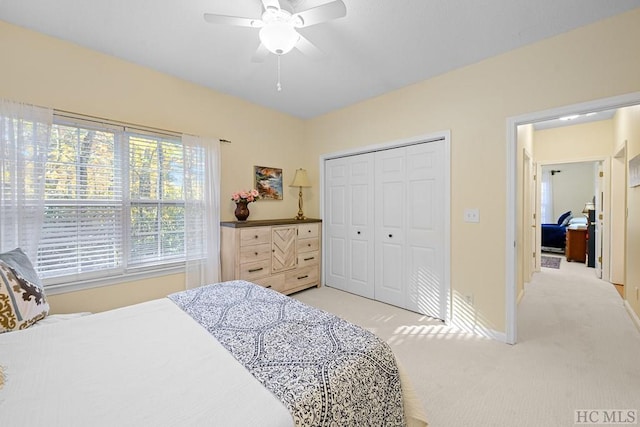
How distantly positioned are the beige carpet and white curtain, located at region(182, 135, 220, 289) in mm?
1355

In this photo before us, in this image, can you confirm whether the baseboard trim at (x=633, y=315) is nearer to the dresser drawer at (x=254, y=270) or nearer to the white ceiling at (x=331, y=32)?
the white ceiling at (x=331, y=32)

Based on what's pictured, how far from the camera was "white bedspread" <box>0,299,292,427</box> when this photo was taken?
75cm

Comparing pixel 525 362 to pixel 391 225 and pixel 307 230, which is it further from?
pixel 307 230

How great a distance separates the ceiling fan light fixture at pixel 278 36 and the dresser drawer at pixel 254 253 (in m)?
2.02

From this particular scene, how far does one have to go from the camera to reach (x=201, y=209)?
9.57ft

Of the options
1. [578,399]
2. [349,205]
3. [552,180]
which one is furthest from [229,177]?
[552,180]

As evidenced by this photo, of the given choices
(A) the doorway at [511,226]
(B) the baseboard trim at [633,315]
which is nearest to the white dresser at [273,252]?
(A) the doorway at [511,226]

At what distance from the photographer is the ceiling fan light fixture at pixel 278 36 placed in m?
1.61

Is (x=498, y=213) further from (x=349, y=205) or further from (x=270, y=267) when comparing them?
(x=270, y=267)

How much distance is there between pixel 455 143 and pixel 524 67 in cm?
77

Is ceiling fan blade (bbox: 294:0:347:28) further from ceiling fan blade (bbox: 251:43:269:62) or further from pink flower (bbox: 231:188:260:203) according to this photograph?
pink flower (bbox: 231:188:260:203)

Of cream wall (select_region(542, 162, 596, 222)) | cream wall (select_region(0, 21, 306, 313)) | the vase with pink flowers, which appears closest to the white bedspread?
cream wall (select_region(0, 21, 306, 313))

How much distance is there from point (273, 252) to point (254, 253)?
26 centimetres

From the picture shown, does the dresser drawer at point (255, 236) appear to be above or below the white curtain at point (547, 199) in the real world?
below
